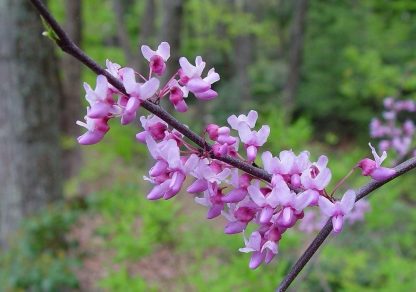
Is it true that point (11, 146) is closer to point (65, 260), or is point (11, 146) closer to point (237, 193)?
point (65, 260)

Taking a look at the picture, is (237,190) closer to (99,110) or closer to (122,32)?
(99,110)

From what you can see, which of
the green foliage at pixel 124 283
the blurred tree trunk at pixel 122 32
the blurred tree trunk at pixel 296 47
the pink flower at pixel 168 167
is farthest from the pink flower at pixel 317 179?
the blurred tree trunk at pixel 122 32

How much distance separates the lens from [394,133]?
3.21 meters

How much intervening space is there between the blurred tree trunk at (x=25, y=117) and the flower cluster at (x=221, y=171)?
13.0 ft

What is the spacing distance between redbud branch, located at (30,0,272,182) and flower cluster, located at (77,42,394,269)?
0.6 inches

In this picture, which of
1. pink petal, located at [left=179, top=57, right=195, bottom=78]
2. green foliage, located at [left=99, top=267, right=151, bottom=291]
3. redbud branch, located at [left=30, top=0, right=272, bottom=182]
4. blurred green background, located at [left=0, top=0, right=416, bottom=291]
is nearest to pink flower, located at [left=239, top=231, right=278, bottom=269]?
redbud branch, located at [left=30, top=0, right=272, bottom=182]

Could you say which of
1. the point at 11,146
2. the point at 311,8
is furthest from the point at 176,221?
the point at 311,8

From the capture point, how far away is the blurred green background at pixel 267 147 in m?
3.77

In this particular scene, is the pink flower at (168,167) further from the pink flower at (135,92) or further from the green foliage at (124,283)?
the green foliage at (124,283)

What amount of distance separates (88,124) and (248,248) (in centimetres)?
43

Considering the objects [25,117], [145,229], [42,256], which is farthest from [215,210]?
[25,117]

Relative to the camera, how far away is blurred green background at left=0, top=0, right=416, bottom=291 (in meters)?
3.77

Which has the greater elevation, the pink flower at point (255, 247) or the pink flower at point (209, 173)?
the pink flower at point (209, 173)

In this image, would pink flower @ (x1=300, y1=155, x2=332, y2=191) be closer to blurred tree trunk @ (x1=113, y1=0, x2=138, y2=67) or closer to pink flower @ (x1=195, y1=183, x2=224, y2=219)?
pink flower @ (x1=195, y1=183, x2=224, y2=219)
